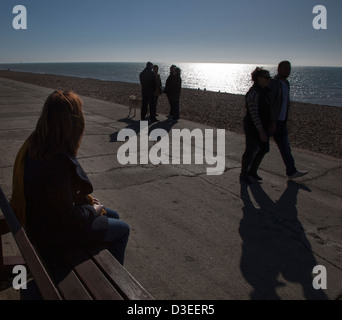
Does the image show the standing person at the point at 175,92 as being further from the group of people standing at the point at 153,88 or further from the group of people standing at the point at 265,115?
the group of people standing at the point at 265,115

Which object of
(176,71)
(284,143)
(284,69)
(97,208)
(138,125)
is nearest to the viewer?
(97,208)

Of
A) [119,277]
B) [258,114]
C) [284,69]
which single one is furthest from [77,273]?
[284,69]

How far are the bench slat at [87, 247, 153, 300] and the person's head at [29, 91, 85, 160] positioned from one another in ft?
2.38

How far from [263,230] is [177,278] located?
138 cm

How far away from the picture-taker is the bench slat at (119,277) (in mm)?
1816

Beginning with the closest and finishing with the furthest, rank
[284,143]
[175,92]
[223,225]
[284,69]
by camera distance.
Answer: [223,225] → [284,69] → [284,143] → [175,92]

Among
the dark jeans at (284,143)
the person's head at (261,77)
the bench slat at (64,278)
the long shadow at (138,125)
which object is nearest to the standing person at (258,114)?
the person's head at (261,77)

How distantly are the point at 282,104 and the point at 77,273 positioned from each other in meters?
4.20

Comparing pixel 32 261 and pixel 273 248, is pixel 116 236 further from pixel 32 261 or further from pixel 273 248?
pixel 273 248

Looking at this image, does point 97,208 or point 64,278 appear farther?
point 97,208

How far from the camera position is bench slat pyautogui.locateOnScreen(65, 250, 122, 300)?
1.80 m

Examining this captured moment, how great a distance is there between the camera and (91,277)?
1.93m
